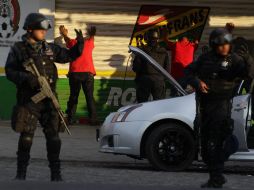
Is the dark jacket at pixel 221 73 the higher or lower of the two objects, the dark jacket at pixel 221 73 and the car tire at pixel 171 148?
the higher

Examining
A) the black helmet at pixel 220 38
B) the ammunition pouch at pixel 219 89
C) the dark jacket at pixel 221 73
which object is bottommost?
the ammunition pouch at pixel 219 89

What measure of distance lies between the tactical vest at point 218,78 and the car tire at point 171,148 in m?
2.39

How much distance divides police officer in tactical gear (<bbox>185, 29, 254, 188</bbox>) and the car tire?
2.30 m

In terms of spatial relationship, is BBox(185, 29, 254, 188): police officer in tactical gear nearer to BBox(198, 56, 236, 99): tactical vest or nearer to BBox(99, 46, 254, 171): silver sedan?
BBox(198, 56, 236, 99): tactical vest

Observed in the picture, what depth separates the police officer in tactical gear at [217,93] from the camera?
9938 millimetres

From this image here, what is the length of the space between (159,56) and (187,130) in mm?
4873

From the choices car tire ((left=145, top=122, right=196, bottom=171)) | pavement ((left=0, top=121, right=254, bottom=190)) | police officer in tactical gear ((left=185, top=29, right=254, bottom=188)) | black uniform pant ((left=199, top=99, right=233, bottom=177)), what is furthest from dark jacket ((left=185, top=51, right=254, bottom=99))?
car tire ((left=145, top=122, right=196, bottom=171))

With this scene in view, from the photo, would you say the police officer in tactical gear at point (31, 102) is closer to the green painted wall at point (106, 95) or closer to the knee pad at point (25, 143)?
the knee pad at point (25, 143)

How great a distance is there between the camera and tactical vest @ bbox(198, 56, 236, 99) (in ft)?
32.9

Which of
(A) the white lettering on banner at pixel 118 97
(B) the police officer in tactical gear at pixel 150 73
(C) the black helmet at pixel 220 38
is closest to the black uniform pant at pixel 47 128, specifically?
(C) the black helmet at pixel 220 38

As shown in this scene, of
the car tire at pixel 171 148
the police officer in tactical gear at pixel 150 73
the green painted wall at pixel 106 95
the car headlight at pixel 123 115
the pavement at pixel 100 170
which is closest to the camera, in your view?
the pavement at pixel 100 170

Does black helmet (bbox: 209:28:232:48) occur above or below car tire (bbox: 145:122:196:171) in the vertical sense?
above

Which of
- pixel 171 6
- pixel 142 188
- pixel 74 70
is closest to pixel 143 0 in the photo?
pixel 171 6

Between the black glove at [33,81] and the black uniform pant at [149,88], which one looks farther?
the black uniform pant at [149,88]
